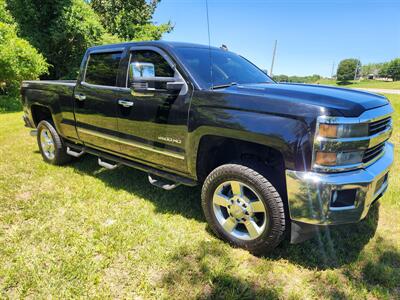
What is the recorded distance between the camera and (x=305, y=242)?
3115 mm

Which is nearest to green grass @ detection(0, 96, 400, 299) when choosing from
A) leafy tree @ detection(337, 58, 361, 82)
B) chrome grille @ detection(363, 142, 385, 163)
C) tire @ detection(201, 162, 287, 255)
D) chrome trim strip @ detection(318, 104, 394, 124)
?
tire @ detection(201, 162, 287, 255)

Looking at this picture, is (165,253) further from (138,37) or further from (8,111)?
(138,37)

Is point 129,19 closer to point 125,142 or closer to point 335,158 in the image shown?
point 125,142

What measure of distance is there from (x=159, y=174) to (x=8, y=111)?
1119 cm

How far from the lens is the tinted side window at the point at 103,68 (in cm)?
393

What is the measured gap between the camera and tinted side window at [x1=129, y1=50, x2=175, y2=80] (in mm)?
3175

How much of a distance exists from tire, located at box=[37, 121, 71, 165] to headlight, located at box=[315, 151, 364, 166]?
4.18m

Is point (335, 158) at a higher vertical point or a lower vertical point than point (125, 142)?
higher

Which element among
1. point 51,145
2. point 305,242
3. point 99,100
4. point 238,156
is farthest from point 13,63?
point 305,242

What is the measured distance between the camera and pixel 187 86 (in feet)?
10.1

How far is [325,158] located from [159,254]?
1692 millimetres

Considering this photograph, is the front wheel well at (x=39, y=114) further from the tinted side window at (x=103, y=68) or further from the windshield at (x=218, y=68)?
the windshield at (x=218, y=68)

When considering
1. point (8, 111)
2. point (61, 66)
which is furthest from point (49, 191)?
point (61, 66)

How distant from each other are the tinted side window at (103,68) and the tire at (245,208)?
1936 millimetres
